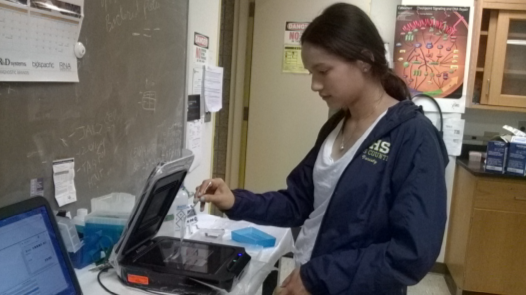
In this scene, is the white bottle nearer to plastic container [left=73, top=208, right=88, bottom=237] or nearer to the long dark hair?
plastic container [left=73, top=208, right=88, bottom=237]

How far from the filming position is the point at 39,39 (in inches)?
46.1

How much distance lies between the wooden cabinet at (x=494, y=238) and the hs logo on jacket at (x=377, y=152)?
192 cm

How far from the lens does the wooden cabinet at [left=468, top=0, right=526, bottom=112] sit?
9.86ft

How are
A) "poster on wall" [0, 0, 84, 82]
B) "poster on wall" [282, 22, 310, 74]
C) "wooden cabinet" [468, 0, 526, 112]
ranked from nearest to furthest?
1. "poster on wall" [0, 0, 84, 82]
2. "wooden cabinet" [468, 0, 526, 112]
3. "poster on wall" [282, 22, 310, 74]

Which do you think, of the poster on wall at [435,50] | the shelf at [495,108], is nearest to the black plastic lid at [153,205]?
the poster on wall at [435,50]

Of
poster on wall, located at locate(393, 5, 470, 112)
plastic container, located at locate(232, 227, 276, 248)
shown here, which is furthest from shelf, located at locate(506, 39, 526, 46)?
plastic container, located at locate(232, 227, 276, 248)

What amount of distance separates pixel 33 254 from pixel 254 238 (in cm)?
79

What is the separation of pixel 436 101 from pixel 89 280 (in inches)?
101

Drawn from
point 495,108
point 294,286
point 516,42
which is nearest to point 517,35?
point 516,42

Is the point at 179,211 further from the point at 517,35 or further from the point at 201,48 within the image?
the point at 517,35

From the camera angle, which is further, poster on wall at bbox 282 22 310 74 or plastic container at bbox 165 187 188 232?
poster on wall at bbox 282 22 310 74

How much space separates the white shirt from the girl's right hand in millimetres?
238

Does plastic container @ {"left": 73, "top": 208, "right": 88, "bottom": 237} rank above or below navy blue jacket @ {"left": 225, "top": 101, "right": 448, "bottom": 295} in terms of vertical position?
below

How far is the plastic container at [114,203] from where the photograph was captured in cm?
146
